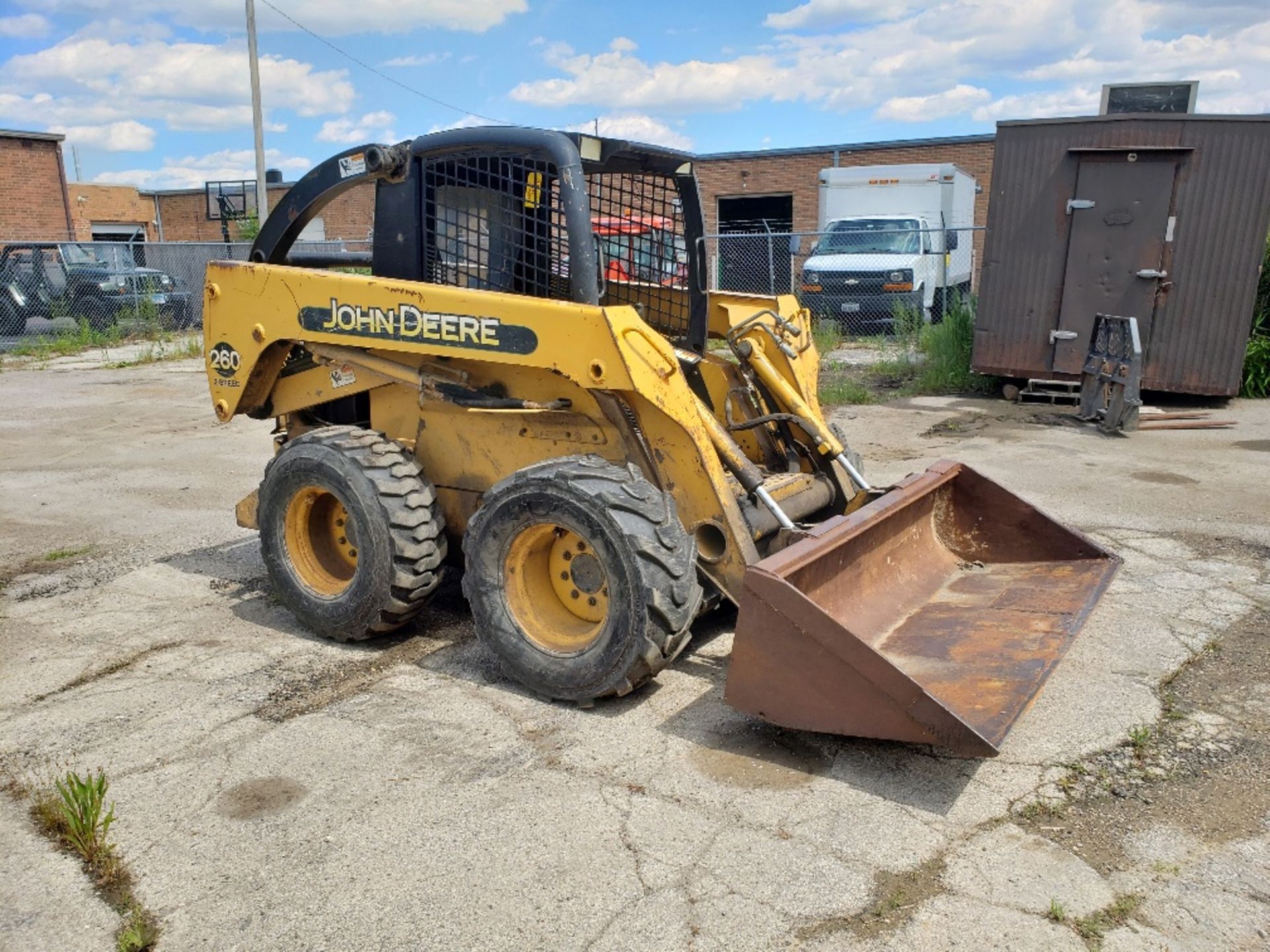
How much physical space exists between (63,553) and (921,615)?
4.96 meters

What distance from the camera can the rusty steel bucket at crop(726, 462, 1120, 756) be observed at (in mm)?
3314

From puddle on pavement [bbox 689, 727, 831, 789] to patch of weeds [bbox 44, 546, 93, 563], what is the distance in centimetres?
437

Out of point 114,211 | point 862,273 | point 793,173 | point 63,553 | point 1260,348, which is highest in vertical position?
point 793,173

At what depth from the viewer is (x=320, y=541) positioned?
16.7 feet

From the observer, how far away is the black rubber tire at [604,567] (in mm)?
A: 3783

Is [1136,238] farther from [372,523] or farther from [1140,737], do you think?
[372,523]

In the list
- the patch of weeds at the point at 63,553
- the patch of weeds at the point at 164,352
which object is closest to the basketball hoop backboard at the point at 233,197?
the patch of weeds at the point at 164,352

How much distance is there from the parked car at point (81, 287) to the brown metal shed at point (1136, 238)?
558 inches

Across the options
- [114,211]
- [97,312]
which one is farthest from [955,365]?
[114,211]

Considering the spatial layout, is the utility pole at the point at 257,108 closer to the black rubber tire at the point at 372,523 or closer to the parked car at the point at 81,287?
the parked car at the point at 81,287

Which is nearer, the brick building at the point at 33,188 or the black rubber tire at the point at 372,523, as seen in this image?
the black rubber tire at the point at 372,523

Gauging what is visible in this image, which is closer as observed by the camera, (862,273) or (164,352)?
(862,273)

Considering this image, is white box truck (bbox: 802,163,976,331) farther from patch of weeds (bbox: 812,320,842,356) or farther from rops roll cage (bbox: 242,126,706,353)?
rops roll cage (bbox: 242,126,706,353)

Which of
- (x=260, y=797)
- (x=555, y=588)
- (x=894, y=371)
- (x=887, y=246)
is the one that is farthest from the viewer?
(x=887, y=246)
